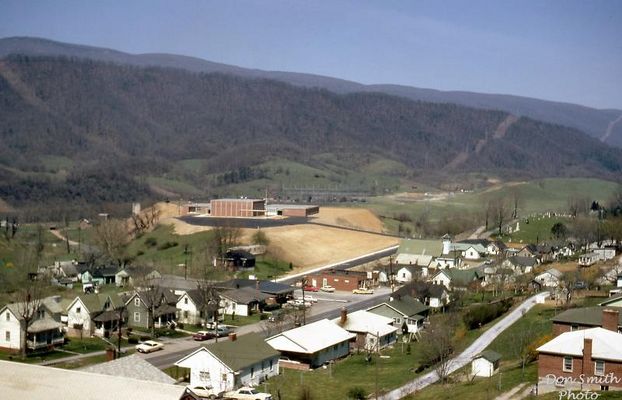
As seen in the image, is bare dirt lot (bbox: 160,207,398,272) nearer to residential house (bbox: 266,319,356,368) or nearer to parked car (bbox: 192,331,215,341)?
parked car (bbox: 192,331,215,341)

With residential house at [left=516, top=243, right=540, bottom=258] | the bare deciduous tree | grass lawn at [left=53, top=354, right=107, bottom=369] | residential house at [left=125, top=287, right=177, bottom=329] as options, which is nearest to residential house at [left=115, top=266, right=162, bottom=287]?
the bare deciduous tree

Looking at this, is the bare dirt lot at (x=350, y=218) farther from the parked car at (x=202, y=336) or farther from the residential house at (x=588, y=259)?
the parked car at (x=202, y=336)

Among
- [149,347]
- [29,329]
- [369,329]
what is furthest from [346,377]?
[29,329]

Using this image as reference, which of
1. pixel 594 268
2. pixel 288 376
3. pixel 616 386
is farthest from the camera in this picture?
pixel 594 268

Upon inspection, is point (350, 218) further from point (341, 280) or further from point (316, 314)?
point (316, 314)

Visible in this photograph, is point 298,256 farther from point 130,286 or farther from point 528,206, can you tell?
point 528,206

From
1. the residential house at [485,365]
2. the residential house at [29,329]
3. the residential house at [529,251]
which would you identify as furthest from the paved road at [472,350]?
the residential house at [529,251]

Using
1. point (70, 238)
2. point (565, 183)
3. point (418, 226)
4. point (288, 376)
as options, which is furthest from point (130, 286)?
point (565, 183)
